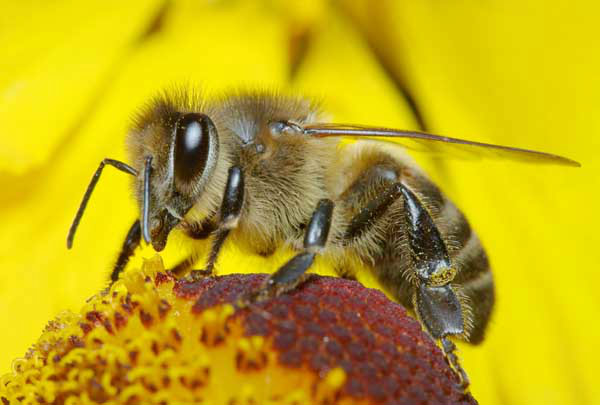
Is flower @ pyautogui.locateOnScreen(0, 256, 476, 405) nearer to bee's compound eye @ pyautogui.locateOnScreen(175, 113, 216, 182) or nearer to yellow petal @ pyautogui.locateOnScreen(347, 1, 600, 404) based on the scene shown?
bee's compound eye @ pyautogui.locateOnScreen(175, 113, 216, 182)

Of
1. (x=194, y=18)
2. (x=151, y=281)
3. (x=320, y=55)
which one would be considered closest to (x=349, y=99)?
(x=320, y=55)

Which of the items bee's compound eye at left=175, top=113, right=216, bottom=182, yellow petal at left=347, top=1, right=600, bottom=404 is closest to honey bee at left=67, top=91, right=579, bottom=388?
bee's compound eye at left=175, top=113, right=216, bottom=182

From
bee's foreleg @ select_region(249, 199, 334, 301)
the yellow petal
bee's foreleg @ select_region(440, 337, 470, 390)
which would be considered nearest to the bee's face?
bee's foreleg @ select_region(249, 199, 334, 301)

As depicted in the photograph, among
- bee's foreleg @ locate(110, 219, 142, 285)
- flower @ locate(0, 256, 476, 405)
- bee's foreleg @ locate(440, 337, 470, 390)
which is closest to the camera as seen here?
flower @ locate(0, 256, 476, 405)

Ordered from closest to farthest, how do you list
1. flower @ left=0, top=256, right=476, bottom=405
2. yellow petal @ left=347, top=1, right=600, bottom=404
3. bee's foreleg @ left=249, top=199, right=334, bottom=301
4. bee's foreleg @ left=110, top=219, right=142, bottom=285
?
flower @ left=0, top=256, right=476, bottom=405
bee's foreleg @ left=249, top=199, right=334, bottom=301
bee's foreleg @ left=110, top=219, right=142, bottom=285
yellow petal @ left=347, top=1, right=600, bottom=404

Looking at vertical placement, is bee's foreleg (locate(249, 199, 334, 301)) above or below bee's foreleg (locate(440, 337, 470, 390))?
above

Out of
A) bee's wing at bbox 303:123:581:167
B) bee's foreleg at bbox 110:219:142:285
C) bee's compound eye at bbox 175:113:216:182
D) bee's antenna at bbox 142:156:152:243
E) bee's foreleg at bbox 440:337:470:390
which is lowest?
bee's foreleg at bbox 110:219:142:285

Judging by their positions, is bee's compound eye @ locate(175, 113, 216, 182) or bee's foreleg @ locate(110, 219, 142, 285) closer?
bee's compound eye @ locate(175, 113, 216, 182)
